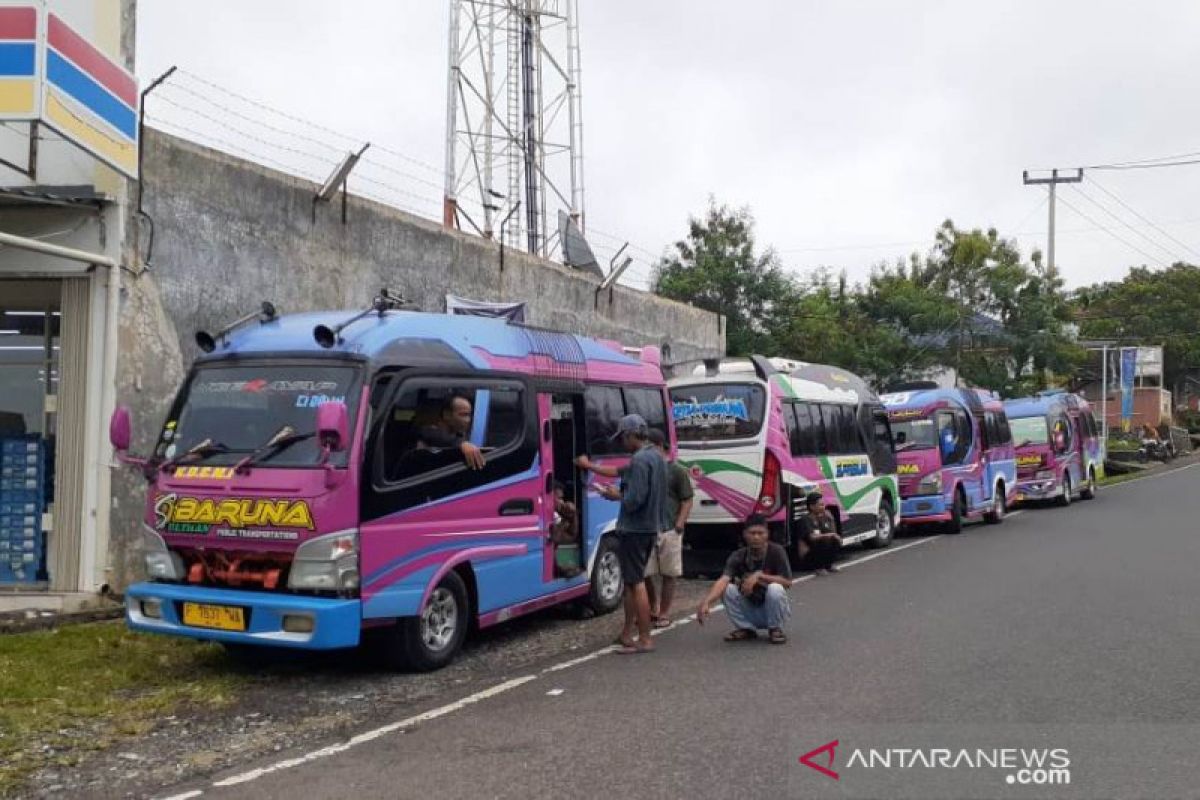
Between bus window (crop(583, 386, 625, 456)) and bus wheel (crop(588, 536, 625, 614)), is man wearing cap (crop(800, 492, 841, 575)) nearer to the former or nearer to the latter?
bus wheel (crop(588, 536, 625, 614))

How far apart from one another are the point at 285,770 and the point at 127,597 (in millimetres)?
2535

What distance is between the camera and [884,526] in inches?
618

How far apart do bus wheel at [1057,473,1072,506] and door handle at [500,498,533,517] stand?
18.9m

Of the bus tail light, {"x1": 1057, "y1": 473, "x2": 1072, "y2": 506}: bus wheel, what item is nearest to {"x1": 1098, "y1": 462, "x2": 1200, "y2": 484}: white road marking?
{"x1": 1057, "y1": 473, "x2": 1072, "y2": 506}: bus wheel

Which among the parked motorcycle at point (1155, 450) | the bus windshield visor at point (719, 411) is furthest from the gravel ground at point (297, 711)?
the parked motorcycle at point (1155, 450)

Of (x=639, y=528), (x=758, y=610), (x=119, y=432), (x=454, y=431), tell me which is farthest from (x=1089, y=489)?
(x=119, y=432)

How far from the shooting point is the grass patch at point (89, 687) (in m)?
5.79

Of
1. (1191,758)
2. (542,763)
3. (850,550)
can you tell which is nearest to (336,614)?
(542,763)

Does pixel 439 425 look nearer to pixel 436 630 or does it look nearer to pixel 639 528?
pixel 436 630

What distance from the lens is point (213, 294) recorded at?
10594 mm

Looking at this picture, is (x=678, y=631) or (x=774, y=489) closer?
(x=678, y=631)

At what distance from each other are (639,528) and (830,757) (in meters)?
2.90

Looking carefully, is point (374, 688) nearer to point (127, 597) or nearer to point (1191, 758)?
point (127, 597)

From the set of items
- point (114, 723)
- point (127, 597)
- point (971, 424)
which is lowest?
point (114, 723)
